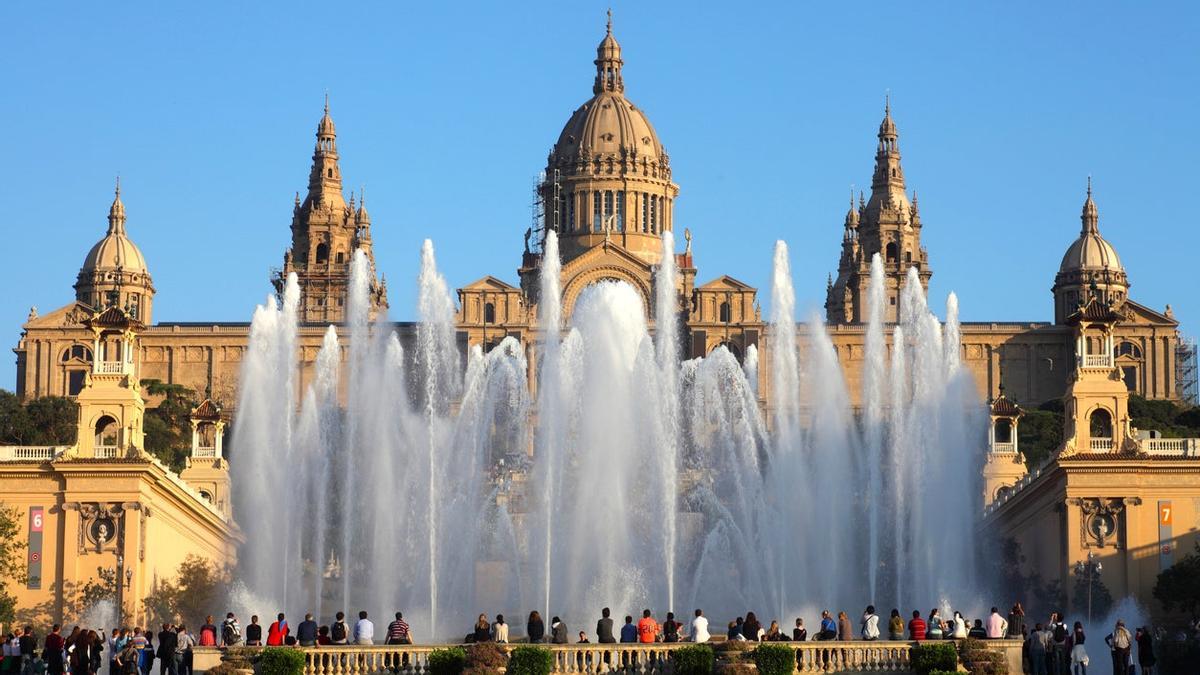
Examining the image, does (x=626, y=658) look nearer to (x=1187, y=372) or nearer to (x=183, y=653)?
(x=183, y=653)

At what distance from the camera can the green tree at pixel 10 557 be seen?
65.7 m

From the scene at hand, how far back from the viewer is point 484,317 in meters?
146

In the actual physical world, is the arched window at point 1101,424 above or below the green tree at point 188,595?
above

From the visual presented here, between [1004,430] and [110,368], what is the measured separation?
3215 centimetres

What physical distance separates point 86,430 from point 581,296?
77434mm

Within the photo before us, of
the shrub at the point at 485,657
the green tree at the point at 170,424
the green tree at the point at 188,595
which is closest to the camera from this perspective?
the shrub at the point at 485,657

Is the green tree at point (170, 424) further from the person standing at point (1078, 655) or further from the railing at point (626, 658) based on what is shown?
the person standing at point (1078, 655)

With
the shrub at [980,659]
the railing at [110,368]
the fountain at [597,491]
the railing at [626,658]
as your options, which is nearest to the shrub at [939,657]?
the shrub at [980,659]

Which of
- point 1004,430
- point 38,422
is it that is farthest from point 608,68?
point 1004,430

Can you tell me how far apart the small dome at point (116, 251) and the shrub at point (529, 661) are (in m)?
117

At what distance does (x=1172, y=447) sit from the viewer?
6919 cm

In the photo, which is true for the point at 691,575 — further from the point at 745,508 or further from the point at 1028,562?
the point at 1028,562

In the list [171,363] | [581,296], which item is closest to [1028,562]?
[581,296]

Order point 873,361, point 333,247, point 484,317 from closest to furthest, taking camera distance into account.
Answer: point 873,361, point 484,317, point 333,247
